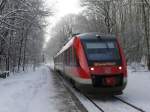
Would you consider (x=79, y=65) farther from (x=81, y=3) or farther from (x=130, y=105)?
(x=81, y=3)

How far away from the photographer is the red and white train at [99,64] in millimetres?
14445

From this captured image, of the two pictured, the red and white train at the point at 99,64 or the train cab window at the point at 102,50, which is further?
the train cab window at the point at 102,50

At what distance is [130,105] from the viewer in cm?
1255

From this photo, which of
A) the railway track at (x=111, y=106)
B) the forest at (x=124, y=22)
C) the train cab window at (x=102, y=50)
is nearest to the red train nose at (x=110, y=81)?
the railway track at (x=111, y=106)

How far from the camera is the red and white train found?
569 inches

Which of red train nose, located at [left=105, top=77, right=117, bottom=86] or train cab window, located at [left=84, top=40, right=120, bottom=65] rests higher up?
train cab window, located at [left=84, top=40, right=120, bottom=65]

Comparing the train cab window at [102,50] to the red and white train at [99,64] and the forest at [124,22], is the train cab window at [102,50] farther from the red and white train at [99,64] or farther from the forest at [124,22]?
the forest at [124,22]

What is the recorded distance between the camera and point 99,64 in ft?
48.4

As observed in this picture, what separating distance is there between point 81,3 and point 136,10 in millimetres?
13610

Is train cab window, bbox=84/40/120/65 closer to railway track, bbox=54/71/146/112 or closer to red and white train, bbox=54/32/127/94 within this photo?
red and white train, bbox=54/32/127/94

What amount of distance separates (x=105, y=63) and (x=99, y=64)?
0.27 meters

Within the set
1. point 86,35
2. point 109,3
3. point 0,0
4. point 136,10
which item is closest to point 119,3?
point 109,3

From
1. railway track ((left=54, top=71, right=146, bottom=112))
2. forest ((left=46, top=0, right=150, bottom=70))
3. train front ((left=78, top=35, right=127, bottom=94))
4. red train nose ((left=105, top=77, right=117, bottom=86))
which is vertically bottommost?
railway track ((left=54, top=71, right=146, bottom=112))

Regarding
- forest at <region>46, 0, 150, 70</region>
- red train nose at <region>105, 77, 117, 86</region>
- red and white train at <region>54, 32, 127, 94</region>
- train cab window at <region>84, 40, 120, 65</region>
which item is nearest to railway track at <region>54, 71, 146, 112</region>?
red and white train at <region>54, 32, 127, 94</region>
